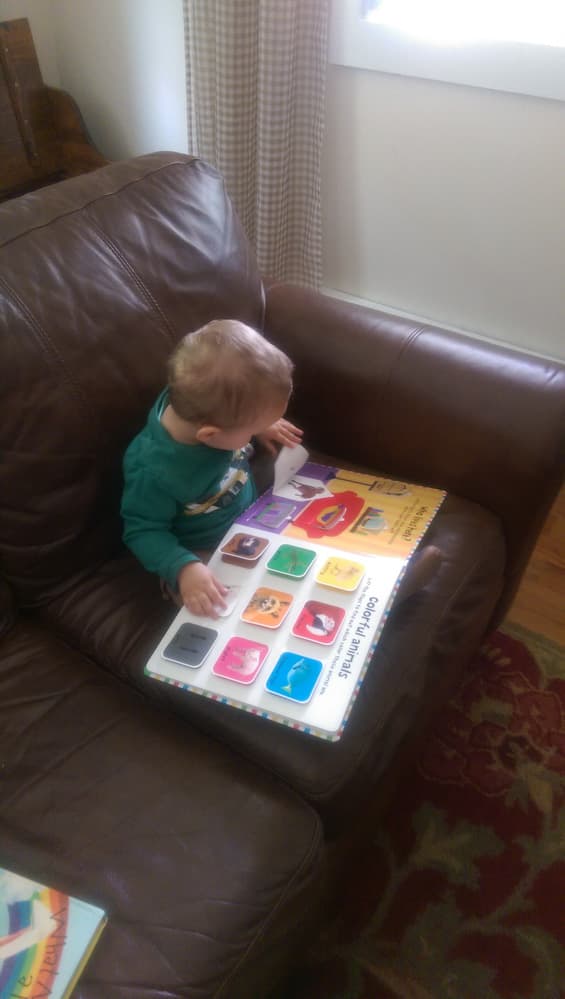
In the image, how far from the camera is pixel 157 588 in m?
1.10

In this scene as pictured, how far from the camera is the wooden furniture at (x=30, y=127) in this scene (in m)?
1.63

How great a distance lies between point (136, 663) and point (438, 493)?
55cm

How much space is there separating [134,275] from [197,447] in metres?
0.30

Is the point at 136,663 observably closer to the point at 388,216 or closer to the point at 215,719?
the point at 215,719

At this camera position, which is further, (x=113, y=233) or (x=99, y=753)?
(x=113, y=233)

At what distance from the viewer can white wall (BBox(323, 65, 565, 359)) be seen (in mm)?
1551

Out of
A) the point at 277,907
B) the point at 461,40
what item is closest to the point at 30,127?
the point at 461,40

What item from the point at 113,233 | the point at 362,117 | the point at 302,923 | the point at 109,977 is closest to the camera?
the point at 109,977

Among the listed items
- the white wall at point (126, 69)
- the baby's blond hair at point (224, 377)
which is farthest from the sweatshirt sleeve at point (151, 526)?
the white wall at point (126, 69)

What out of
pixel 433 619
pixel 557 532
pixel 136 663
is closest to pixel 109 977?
pixel 136 663

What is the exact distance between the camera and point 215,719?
0.94 meters

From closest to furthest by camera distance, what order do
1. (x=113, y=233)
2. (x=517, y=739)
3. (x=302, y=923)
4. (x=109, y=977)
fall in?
1. (x=109, y=977)
2. (x=302, y=923)
3. (x=113, y=233)
4. (x=517, y=739)

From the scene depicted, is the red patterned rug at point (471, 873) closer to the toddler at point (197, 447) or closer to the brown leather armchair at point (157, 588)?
the brown leather armchair at point (157, 588)

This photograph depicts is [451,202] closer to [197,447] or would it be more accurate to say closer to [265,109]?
[265,109]
